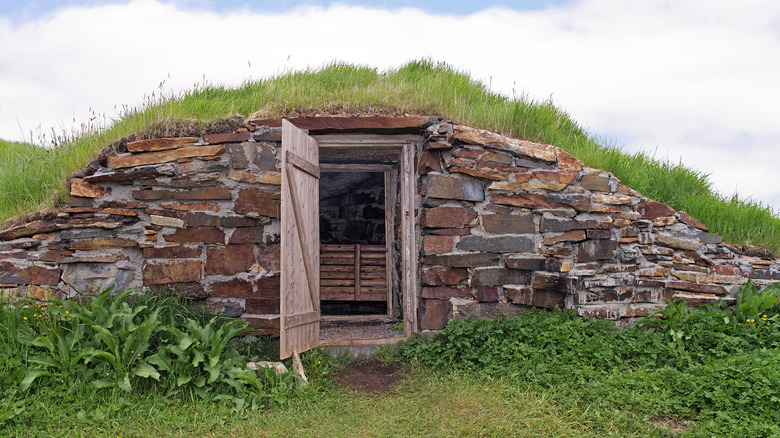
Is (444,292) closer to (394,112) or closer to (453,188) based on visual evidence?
(453,188)

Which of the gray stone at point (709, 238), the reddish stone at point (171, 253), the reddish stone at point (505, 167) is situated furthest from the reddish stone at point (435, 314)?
the gray stone at point (709, 238)

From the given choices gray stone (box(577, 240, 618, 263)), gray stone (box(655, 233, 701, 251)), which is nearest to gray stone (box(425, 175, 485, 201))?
gray stone (box(577, 240, 618, 263))

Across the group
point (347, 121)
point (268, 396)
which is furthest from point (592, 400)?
point (347, 121)

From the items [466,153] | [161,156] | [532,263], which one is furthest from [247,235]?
[532,263]

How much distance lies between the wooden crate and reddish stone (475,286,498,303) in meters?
4.00

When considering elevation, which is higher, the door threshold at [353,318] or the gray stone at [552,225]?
the gray stone at [552,225]

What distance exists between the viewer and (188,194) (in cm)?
622

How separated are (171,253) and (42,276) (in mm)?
1481

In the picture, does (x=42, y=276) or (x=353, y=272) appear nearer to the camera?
(x=42, y=276)

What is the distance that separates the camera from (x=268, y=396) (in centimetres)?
492

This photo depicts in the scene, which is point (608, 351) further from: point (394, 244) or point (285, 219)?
point (394, 244)

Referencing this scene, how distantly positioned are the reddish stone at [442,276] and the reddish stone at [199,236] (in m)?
2.38

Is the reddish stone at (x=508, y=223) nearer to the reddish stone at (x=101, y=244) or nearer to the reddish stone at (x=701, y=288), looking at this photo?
the reddish stone at (x=701, y=288)

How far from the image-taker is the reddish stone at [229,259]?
243 inches
